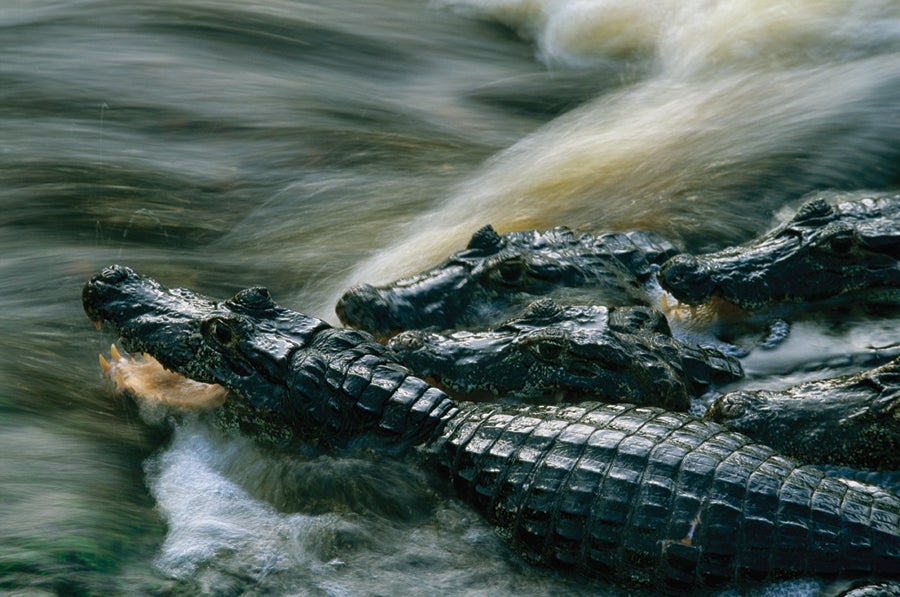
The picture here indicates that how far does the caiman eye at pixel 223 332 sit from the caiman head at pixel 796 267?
2207 millimetres

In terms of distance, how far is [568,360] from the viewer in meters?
4.46

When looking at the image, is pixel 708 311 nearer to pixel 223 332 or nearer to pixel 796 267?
pixel 796 267

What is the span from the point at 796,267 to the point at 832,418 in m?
1.46

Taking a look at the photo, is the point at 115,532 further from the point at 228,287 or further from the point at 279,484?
the point at 228,287

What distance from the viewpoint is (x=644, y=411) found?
3.91 metres

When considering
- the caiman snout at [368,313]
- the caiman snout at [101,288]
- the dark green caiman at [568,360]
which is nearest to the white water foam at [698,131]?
the caiman snout at [368,313]

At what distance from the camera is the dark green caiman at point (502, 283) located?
497 cm

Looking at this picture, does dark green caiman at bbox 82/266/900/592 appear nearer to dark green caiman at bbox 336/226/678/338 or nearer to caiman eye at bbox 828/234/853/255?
dark green caiman at bbox 336/226/678/338

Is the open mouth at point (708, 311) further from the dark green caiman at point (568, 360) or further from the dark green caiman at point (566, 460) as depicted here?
the dark green caiman at point (566, 460)

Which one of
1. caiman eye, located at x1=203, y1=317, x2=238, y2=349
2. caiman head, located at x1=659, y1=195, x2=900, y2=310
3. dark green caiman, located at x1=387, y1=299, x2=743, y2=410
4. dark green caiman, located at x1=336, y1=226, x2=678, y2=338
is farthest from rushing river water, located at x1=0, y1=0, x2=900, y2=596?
dark green caiman, located at x1=336, y1=226, x2=678, y2=338

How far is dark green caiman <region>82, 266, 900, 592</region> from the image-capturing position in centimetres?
330

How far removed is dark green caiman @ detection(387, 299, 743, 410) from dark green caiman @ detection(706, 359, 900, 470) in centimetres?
35

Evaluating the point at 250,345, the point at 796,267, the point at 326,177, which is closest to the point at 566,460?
the point at 250,345

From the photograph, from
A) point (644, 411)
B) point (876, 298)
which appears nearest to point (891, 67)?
point (876, 298)
